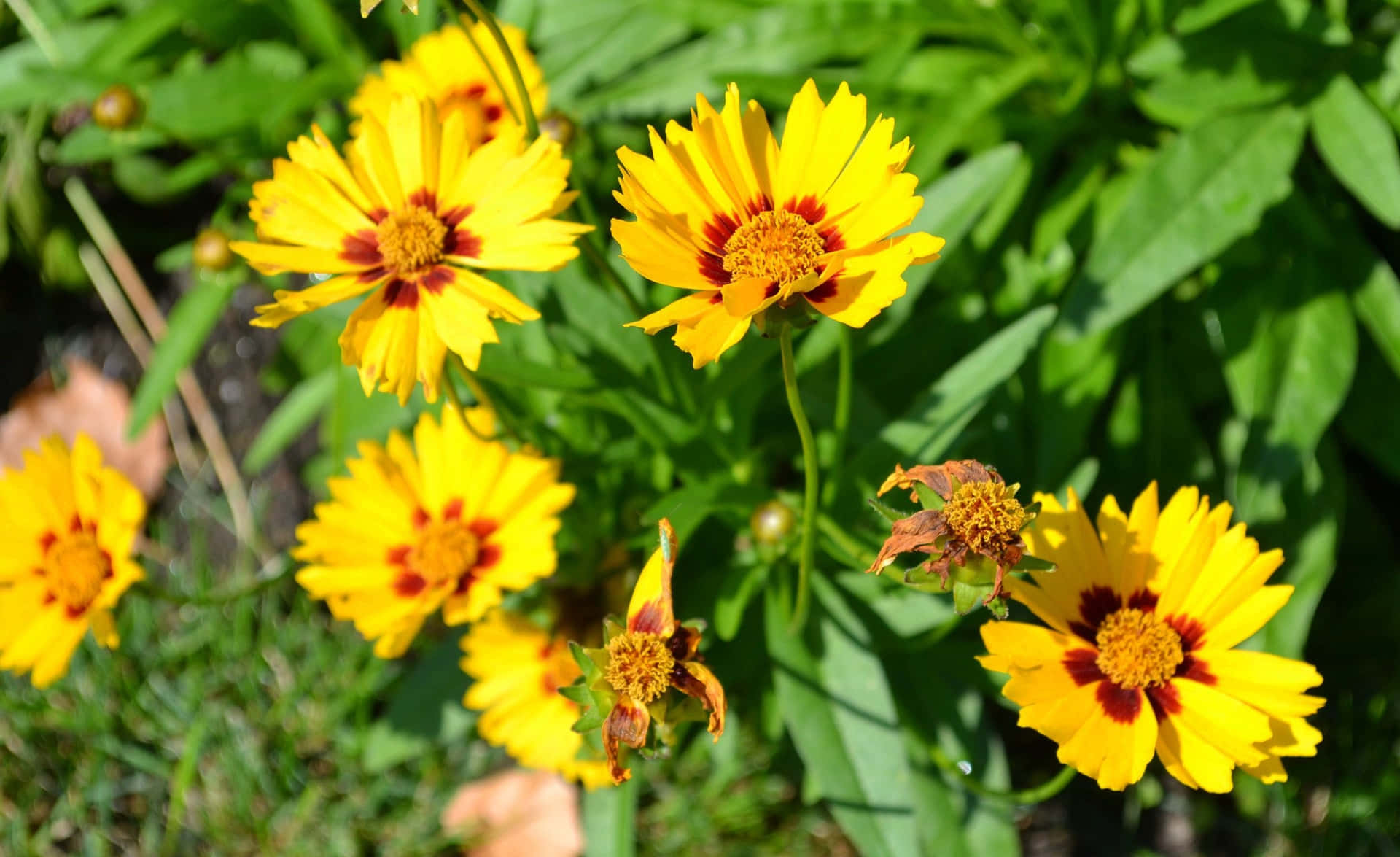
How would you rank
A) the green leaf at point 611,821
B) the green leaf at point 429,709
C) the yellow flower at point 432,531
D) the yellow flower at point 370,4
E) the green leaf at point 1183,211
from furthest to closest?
the green leaf at point 429,709 < the green leaf at point 611,821 < the green leaf at point 1183,211 < the yellow flower at point 432,531 < the yellow flower at point 370,4

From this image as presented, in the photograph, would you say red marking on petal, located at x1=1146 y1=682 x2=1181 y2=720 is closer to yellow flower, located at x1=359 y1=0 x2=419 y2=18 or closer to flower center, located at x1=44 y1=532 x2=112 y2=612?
yellow flower, located at x1=359 y1=0 x2=419 y2=18

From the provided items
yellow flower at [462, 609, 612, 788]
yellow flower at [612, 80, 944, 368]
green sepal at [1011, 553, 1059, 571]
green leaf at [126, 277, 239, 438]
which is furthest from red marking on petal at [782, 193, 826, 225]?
green leaf at [126, 277, 239, 438]

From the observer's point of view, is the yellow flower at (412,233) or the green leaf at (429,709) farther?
the green leaf at (429,709)

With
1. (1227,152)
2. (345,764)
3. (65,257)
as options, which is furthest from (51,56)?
(1227,152)

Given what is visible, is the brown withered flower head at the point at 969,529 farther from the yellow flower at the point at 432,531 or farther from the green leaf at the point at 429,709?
the green leaf at the point at 429,709

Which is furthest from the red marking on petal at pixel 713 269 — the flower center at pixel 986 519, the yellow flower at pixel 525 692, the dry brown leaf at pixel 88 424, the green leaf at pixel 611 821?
the dry brown leaf at pixel 88 424

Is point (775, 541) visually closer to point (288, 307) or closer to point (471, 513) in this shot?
point (471, 513)
